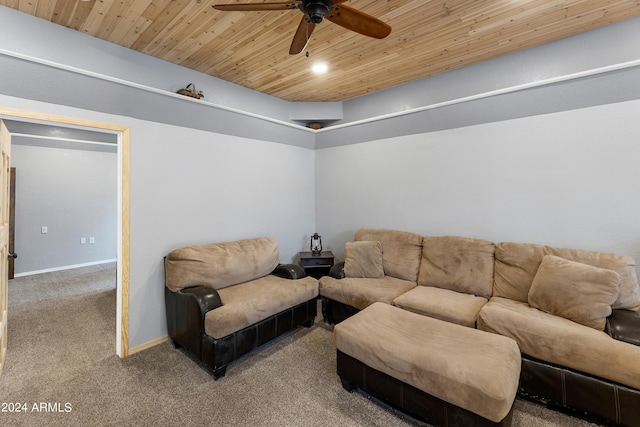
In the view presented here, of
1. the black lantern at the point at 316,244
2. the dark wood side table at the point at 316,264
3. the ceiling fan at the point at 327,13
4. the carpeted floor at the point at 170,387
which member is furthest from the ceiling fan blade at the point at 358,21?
the black lantern at the point at 316,244

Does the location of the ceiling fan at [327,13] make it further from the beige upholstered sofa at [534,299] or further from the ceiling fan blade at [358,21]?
the beige upholstered sofa at [534,299]

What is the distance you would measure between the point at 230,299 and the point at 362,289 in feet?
4.08

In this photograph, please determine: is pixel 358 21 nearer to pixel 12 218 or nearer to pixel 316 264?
pixel 316 264

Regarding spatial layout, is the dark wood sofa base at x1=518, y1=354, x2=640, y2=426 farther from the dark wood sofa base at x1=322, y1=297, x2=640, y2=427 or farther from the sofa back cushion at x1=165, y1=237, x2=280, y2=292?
the sofa back cushion at x1=165, y1=237, x2=280, y2=292

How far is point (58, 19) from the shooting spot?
2.13 m

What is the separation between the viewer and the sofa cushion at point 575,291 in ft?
5.95

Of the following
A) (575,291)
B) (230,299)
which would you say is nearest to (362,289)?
(230,299)

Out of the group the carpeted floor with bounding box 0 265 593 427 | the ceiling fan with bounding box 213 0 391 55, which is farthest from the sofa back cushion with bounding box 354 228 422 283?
the ceiling fan with bounding box 213 0 391 55

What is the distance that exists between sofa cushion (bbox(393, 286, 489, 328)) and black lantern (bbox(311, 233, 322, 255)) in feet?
5.12

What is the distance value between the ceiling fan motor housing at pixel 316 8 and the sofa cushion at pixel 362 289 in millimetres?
2209

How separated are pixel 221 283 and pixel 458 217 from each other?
2585 millimetres

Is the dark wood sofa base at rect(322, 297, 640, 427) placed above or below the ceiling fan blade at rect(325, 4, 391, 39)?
below

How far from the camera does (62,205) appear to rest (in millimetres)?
5027

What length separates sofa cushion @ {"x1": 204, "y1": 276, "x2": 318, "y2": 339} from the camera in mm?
2080
